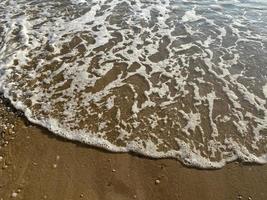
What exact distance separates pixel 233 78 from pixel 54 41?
134 inches

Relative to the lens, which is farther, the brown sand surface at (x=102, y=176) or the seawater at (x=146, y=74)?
the seawater at (x=146, y=74)

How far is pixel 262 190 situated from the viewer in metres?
3.93

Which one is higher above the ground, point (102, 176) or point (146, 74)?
point (102, 176)

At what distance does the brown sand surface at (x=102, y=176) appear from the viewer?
3.83 metres

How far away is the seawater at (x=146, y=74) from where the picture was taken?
4.63 m

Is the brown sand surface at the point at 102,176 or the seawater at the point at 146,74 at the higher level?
the brown sand surface at the point at 102,176

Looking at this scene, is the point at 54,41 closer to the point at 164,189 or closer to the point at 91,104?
the point at 91,104

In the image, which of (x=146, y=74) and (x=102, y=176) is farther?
(x=146, y=74)

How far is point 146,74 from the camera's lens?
229 inches

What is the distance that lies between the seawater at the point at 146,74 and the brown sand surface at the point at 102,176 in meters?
0.18

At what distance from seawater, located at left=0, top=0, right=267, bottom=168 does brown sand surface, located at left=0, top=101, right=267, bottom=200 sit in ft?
0.59

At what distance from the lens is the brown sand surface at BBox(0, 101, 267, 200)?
3.83 meters

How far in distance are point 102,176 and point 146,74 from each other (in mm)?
2286

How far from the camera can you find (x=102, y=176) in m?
4.03
